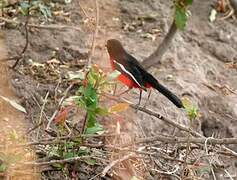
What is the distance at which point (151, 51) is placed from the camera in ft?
15.8

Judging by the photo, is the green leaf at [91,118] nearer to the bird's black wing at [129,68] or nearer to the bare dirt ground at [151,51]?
the bird's black wing at [129,68]

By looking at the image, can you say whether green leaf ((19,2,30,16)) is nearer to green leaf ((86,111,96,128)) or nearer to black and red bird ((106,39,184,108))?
black and red bird ((106,39,184,108))

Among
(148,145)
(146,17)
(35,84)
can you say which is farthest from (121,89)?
(146,17)

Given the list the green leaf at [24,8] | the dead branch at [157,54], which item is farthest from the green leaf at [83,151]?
the dead branch at [157,54]

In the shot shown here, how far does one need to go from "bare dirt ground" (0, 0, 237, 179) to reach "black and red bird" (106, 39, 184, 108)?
25 cm

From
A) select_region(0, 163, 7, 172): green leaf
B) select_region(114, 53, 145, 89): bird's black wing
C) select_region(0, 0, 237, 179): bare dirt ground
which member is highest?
select_region(114, 53, 145, 89): bird's black wing

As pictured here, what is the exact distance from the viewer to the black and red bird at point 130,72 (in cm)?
357

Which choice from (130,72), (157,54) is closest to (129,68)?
(130,72)

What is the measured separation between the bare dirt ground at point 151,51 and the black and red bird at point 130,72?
25 cm

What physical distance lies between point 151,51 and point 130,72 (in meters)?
1.22

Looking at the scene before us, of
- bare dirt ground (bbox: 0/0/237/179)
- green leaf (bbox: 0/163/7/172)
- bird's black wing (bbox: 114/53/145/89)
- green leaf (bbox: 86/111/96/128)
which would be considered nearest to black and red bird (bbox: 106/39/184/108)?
bird's black wing (bbox: 114/53/145/89)

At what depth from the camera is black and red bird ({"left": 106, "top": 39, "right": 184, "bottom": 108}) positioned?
141 inches

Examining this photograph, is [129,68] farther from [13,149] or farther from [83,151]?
[13,149]

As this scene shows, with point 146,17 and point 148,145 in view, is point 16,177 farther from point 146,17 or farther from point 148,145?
point 146,17
